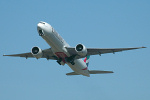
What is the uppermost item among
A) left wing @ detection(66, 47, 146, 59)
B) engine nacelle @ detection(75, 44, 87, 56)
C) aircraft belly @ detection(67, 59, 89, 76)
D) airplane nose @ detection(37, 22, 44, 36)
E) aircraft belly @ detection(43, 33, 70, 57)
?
airplane nose @ detection(37, 22, 44, 36)

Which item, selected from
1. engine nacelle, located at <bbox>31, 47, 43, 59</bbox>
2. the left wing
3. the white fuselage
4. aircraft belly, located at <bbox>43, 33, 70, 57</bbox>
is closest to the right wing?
engine nacelle, located at <bbox>31, 47, 43, 59</bbox>

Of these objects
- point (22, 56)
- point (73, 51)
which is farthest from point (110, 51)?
point (22, 56)

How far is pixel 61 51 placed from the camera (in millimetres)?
43312

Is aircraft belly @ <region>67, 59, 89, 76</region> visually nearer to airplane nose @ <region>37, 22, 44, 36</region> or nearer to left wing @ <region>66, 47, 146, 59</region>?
left wing @ <region>66, 47, 146, 59</region>

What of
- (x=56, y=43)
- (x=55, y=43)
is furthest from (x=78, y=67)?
(x=55, y=43)

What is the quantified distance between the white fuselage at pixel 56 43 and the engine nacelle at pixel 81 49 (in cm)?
191

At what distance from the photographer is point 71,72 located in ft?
172

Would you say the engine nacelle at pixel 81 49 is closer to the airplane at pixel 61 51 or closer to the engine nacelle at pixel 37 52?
the airplane at pixel 61 51

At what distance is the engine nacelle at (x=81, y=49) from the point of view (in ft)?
139

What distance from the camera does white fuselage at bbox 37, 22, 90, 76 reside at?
40.0 m

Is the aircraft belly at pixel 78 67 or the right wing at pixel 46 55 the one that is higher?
the right wing at pixel 46 55

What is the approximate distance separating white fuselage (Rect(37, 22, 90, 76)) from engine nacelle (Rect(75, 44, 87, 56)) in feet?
6.28

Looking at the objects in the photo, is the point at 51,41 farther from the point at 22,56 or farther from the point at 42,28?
the point at 22,56

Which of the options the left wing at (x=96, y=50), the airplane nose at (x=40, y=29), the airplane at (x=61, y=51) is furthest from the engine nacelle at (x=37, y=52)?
the airplane nose at (x=40, y=29)
